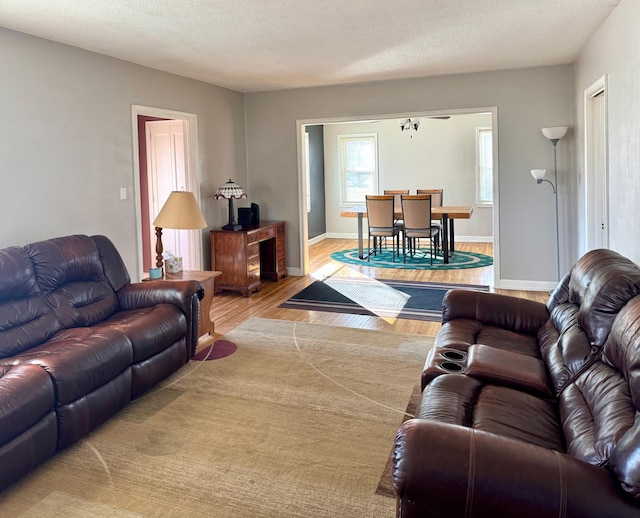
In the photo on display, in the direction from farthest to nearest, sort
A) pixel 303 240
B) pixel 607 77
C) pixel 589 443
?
1. pixel 303 240
2. pixel 607 77
3. pixel 589 443

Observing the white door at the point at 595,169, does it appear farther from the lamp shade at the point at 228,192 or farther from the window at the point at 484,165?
the window at the point at 484,165

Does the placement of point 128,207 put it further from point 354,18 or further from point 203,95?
point 354,18

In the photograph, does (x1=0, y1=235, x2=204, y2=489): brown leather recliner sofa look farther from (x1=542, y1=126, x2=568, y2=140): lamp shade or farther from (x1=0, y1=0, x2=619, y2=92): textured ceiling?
(x1=542, y1=126, x2=568, y2=140): lamp shade

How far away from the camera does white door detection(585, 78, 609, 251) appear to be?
→ 4.39 meters

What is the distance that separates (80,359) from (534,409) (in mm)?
2216

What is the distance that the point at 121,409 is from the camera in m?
3.02

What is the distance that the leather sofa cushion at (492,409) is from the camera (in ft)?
6.08

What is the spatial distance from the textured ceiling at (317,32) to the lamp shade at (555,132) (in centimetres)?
72

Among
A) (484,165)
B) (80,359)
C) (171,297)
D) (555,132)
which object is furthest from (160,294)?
(484,165)

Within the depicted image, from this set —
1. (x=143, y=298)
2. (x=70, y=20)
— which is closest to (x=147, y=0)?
(x=70, y=20)

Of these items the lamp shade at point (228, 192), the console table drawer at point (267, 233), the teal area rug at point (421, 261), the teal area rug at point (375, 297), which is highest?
the lamp shade at point (228, 192)

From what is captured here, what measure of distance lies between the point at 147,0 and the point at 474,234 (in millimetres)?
8034

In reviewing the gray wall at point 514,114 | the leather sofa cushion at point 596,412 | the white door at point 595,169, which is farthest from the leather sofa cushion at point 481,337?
the gray wall at point 514,114

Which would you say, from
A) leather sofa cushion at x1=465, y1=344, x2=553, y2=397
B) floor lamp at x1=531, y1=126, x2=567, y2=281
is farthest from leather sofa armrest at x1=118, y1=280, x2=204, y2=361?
floor lamp at x1=531, y1=126, x2=567, y2=281
